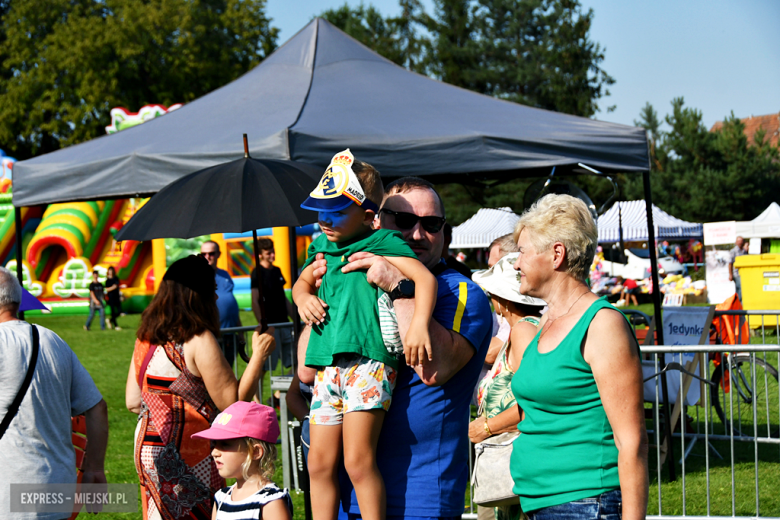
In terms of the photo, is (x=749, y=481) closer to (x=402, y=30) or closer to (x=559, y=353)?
(x=559, y=353)

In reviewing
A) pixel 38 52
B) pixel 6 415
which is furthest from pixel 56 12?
pixel 6 415

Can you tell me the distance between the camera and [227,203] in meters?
3.79

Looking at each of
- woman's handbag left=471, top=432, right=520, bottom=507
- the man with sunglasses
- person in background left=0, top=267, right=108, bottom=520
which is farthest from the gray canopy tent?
the man with sunglasses

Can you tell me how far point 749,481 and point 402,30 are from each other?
166 ft

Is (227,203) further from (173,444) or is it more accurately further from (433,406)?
(433,406)

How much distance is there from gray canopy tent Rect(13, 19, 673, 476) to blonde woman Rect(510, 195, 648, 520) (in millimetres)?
3210

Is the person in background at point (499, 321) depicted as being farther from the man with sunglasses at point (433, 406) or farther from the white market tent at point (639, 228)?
the white market tent at point (639, 228)

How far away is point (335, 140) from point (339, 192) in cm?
305

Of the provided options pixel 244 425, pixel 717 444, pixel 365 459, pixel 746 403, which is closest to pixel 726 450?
pixel 717 444

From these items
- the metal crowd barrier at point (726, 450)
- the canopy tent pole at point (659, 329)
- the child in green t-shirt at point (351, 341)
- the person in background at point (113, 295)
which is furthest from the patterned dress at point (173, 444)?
the person in background at point (113, 295)

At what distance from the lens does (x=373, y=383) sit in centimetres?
216

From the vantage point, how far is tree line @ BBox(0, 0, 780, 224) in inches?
1532

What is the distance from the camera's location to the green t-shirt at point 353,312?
7.21 feet

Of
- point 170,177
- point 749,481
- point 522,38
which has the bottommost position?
point 749,481
